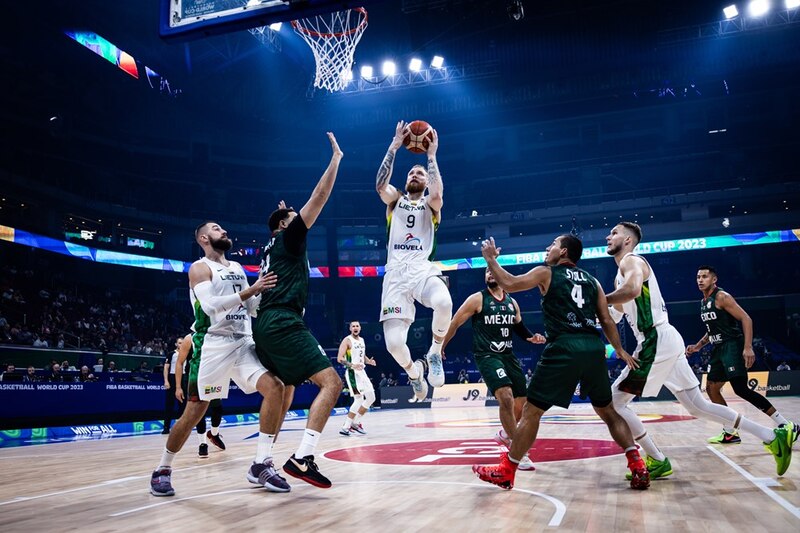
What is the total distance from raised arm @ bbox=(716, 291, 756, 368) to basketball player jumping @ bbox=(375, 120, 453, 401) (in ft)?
14.0

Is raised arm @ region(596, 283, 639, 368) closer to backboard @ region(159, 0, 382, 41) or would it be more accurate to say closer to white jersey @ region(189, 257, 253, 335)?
white jersey @ region(189, 257, 253, 335)

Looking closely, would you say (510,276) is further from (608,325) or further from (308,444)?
(308,444)

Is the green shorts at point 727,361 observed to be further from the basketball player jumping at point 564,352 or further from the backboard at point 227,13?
the backboard at point 227,13

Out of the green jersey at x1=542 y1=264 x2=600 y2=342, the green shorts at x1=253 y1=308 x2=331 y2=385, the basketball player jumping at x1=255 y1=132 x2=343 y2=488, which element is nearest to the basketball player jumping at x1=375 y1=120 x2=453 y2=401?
the basketball player jumping at x1=255 y1=132 x2=343 y2=488

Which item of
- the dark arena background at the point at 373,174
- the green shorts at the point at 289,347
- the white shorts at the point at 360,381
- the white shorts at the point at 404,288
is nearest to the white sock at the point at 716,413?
the white shorts at the point at 404,288

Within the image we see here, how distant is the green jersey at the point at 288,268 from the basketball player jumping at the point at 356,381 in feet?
23.5

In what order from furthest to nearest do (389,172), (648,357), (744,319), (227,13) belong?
(744,319), (227,13), (389,172), (648,357)

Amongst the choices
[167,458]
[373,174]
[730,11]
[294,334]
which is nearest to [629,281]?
[294,334]

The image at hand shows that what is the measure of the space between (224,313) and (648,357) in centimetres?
417

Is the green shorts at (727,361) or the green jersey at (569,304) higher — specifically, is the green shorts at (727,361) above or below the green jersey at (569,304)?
below

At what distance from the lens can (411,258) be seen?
23.5ft

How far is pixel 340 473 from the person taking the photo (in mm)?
6848

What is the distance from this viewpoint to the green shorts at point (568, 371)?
16.9 feet

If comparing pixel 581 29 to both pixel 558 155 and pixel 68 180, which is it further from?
pixel 68 180
